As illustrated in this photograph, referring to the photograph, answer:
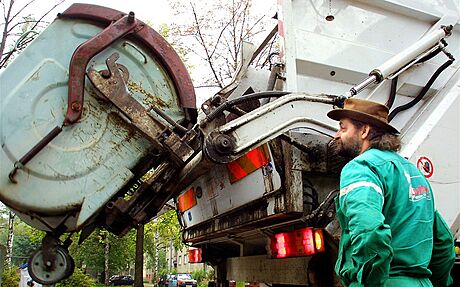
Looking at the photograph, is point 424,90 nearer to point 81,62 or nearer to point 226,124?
point 226,124

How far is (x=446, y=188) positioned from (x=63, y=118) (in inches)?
81.9

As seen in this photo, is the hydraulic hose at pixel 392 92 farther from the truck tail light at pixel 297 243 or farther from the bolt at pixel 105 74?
the bolt at pixel 105 74

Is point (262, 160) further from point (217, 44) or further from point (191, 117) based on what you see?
point (217, 44)

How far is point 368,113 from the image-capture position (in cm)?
166

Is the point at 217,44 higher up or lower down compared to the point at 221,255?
higher up

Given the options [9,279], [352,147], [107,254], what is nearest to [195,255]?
[352,147]

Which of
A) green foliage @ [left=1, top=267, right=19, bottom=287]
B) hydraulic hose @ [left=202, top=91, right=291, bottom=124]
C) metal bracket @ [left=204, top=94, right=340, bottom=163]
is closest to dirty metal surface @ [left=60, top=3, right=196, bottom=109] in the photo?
hydraulic hose @ [left=202, top=91, right=291, bottom=124]

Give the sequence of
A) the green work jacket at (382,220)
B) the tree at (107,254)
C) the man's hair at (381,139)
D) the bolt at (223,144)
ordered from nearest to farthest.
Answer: the green work jacket at (382,220) → the man's hair at (381,139) → the bolt at (223,144) → the tree at (107,254)

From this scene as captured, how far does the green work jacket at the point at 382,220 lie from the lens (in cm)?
126

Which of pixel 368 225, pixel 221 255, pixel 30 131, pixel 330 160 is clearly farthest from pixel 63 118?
pixel 221 255

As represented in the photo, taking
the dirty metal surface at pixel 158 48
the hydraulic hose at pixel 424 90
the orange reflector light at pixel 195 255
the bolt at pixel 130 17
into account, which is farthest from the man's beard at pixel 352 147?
the orange reflector light at pixel 195 255

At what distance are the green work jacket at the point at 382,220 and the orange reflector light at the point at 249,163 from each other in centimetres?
108

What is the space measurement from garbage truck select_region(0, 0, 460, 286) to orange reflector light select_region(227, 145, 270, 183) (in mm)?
12

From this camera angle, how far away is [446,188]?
2486 millimetres
